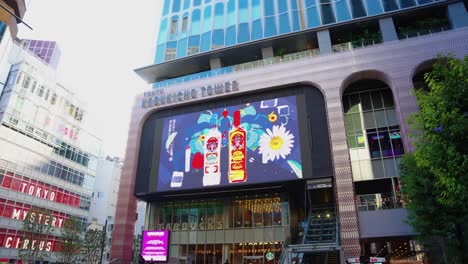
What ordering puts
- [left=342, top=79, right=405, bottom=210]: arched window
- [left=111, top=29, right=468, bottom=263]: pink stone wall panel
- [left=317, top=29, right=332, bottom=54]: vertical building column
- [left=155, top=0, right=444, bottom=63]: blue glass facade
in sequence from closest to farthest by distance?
[left=111, top=29, right=468, bottom=263]: pink stone wall panel < [left=342, top=79, right=405, bottom=210]: arched window < [left=317, top=29, right=332, bottom=54]: vertical building column < [left=155, top=0, right=444, bottom=63]: blue glass facade

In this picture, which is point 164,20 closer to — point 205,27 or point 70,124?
point 205,27

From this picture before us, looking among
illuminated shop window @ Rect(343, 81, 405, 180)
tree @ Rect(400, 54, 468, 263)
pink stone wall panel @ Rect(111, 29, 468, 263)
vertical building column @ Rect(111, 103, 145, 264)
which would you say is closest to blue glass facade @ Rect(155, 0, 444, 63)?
pink stone wall panel @ Rect(111, 29, 468, 263)

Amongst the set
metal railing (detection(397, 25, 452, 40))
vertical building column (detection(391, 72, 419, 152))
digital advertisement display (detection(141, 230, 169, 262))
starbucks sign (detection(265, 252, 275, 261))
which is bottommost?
starbucks sign (detection(265, 252, 275, 261))

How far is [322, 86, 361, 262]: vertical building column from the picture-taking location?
78.5ft

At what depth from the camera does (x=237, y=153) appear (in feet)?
101

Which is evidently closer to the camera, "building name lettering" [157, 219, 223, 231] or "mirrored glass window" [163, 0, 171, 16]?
"building name lettering" [157, 219, 223, 231]

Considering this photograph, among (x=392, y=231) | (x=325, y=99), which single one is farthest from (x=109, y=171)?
(x=392, y=231)

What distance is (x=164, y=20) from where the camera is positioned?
139ft

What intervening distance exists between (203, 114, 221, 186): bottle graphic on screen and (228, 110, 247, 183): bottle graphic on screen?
3.99 ft

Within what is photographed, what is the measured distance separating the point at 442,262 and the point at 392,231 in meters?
4.18

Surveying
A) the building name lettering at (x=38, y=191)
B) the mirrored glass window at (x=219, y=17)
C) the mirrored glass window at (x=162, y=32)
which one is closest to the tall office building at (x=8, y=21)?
the mirrored glass window at (x=219, y=17)

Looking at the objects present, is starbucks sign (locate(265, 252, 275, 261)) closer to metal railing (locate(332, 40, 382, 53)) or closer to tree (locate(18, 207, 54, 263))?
metal railing (locate(332, 40, 382, 53))

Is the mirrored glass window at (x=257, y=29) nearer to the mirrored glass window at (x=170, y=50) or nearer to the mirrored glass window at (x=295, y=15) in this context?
the mirrored glass window at (x=295, y=15)

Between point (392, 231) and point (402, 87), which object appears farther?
point (402, 87)
